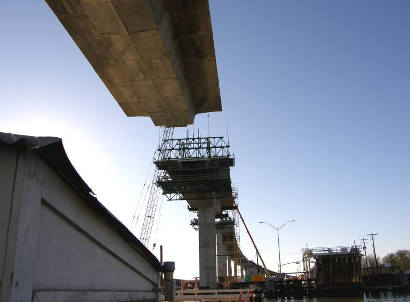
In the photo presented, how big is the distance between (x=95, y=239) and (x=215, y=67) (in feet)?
11.7

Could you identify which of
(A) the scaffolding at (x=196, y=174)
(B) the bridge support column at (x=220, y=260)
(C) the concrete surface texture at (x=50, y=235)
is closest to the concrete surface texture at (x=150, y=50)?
(C) the concrete surface texture at (x=50, y=235)

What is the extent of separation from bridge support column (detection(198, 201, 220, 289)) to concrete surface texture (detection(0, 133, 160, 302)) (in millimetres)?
34607

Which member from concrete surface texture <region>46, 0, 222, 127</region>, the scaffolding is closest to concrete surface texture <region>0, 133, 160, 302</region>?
concrete surface texture <region>46, 0, 222, 127</region>

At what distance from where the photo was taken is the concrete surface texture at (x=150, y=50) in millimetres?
5133

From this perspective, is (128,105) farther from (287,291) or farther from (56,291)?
(287,291)

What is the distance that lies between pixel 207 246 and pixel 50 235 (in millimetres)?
37625

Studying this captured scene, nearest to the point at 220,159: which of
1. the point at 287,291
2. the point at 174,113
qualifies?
the point at 287,291

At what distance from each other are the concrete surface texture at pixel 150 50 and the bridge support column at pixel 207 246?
112ft

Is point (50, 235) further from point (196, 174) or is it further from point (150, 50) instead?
point (196, 174)

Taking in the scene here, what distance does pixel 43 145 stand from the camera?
3193 millimetres

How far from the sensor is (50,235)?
378 cm

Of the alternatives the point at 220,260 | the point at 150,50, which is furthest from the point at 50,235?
the point at 220,260

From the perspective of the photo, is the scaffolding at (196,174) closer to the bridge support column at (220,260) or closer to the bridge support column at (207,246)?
the bridge support column at (207,246)

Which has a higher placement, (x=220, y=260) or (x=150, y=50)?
(x=150, y=50)
